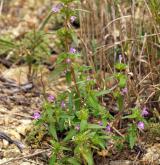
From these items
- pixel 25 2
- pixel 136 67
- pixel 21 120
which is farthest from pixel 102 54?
pixel 25 2

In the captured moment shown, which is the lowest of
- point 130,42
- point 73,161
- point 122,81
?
point 73,161

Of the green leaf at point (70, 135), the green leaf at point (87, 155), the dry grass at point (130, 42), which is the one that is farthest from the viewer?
the dry grass at point (130, 42)

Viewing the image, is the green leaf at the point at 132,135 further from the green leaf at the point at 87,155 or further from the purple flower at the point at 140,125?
the green leaf at the point at 87,155

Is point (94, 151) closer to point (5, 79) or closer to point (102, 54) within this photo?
point (102, 54)

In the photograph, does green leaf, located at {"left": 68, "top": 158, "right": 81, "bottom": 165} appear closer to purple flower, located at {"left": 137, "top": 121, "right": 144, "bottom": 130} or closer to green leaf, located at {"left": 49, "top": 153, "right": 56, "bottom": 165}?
green leaf, located at {"left": 49, "top": 153, "right": 56, "bottom": 165}

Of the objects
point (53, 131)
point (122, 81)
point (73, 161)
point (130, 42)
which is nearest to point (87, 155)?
point (73, 161)

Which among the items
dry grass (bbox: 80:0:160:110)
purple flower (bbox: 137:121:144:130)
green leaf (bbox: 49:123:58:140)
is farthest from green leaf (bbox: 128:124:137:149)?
green leaf (bbox: 49:123:58:140)

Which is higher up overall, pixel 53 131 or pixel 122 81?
pixel 122 81

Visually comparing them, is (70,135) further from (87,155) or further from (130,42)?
(130,42)

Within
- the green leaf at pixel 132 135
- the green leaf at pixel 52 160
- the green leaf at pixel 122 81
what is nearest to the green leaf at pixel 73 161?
the green leaf at pixel 52 160

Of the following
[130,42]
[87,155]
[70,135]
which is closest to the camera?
[87,155]

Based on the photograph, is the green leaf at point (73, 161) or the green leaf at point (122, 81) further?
the green leaf at point (122, 81)

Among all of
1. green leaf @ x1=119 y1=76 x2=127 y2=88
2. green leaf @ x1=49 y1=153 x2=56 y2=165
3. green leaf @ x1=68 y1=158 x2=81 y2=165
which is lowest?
green leaf @ x1=68 y1=158 x2=81 y2=165
